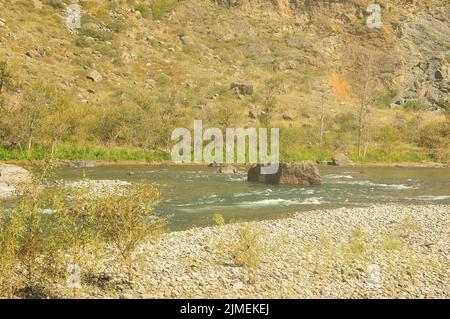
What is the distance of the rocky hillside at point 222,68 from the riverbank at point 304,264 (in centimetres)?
3732

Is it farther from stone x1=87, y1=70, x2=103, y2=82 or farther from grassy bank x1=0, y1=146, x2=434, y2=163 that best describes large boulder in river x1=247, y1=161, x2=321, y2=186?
stone x1=87, y1=70, x2=103, y2=82

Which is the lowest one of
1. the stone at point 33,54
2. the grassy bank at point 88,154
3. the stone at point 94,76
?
the grassy bank at point 88,154

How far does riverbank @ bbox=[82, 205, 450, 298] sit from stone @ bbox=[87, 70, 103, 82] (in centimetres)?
5571

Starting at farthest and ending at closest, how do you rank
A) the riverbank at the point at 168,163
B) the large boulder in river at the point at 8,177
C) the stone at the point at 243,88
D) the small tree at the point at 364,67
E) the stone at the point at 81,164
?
the small tree at the point at 364,67
the stone at the point at 243,88
the stone at the point at 81,164
the riverbank at the point at 168,163
the large boulder in river at the point at 8,177

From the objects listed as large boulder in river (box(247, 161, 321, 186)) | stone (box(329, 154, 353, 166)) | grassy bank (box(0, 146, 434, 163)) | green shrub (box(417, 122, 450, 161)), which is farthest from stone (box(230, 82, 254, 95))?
large boulder in river (box(247, 161, 321, 186))

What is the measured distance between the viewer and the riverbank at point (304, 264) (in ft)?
40.3

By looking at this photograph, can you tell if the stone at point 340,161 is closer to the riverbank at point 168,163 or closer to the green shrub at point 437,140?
the riverbank at point 168,163

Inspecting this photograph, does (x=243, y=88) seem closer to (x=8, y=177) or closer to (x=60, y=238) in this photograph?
(x=8, y=177)

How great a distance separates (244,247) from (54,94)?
158 feet

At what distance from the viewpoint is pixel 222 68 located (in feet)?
294

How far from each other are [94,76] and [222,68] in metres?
27.4

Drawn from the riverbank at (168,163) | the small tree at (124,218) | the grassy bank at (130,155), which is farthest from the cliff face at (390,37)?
the small tree at (124,218)

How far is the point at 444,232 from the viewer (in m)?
19.8

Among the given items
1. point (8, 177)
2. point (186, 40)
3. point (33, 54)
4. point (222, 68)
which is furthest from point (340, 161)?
point (186, 40)
